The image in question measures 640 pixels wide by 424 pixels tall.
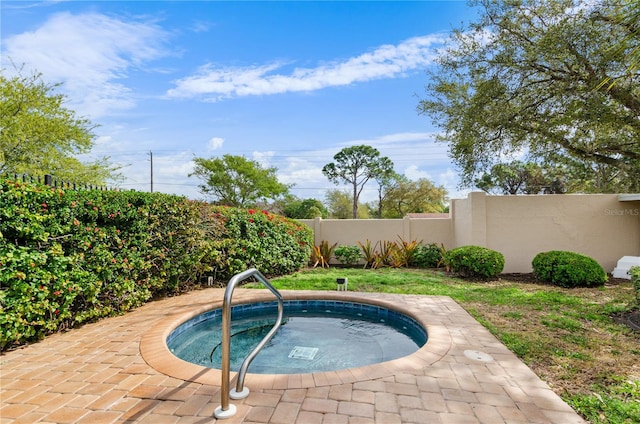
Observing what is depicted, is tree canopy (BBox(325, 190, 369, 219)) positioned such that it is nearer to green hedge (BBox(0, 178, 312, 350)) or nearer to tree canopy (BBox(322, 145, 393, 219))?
tree canopy (BBox(322, 145, 393, 219))

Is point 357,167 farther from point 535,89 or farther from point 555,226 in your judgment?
point 535,89

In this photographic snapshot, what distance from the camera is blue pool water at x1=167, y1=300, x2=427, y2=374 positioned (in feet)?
13.7

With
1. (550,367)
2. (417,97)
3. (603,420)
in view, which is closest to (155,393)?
(603,420)

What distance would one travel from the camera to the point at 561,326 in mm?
4789

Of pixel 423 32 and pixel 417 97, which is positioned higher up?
pixel 423 32

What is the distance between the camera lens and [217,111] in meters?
17.4

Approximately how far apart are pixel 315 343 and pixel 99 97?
33.9 ft

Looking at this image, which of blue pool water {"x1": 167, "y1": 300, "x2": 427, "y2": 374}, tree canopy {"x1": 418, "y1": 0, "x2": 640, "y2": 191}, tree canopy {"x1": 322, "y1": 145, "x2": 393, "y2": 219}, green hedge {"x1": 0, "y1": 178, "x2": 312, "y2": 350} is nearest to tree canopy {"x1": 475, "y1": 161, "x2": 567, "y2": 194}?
tree canopy {"x1": 322, "y1": 145, "x2": 393, "y2": 219}

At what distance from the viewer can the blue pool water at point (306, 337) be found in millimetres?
4188

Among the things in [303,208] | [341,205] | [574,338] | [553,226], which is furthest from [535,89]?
[341,205]

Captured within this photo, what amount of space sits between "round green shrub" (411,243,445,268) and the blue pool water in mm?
5730

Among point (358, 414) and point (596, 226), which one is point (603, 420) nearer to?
point (358, 414)

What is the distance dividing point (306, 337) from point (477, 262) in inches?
218

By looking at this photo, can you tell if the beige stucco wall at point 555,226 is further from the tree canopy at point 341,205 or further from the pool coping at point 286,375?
the tree canopy at point 341,205
